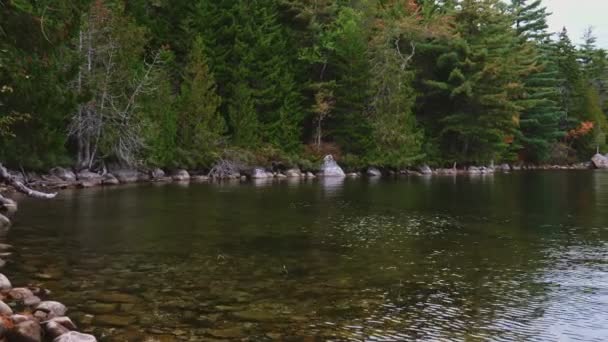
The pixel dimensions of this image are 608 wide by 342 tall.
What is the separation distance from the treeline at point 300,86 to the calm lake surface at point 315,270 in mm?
6077

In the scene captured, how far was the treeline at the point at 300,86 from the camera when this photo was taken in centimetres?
3088

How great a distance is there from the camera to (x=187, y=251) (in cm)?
1299

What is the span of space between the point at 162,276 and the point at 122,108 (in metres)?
22.7

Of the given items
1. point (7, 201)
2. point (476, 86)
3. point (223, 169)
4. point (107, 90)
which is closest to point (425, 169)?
point (476, 86)

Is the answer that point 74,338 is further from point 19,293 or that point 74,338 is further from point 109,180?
point 109,180

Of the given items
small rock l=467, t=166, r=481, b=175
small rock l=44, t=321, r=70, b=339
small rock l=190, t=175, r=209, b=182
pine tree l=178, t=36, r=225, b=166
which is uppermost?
pine tree l=178, t=36, r=225, b=166

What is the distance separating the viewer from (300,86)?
1829 inches

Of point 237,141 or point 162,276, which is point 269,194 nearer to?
point 237,141

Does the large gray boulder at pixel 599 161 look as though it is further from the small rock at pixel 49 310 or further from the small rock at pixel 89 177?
the small rock at pixel 49 310

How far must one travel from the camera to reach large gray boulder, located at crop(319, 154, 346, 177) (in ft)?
147

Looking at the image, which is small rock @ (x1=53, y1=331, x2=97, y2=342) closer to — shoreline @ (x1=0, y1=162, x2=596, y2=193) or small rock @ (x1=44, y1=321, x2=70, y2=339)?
small rock @ (x1=44, y1=321, x2=70, y2=339)

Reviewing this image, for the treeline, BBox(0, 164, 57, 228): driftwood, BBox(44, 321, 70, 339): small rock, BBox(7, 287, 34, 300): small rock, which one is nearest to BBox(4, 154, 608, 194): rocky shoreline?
the treeline

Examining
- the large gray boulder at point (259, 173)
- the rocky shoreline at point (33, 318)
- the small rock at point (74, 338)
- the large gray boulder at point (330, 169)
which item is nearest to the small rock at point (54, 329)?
the rocky shoreline at point (33, 318)

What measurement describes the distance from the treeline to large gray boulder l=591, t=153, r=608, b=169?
141 inches
